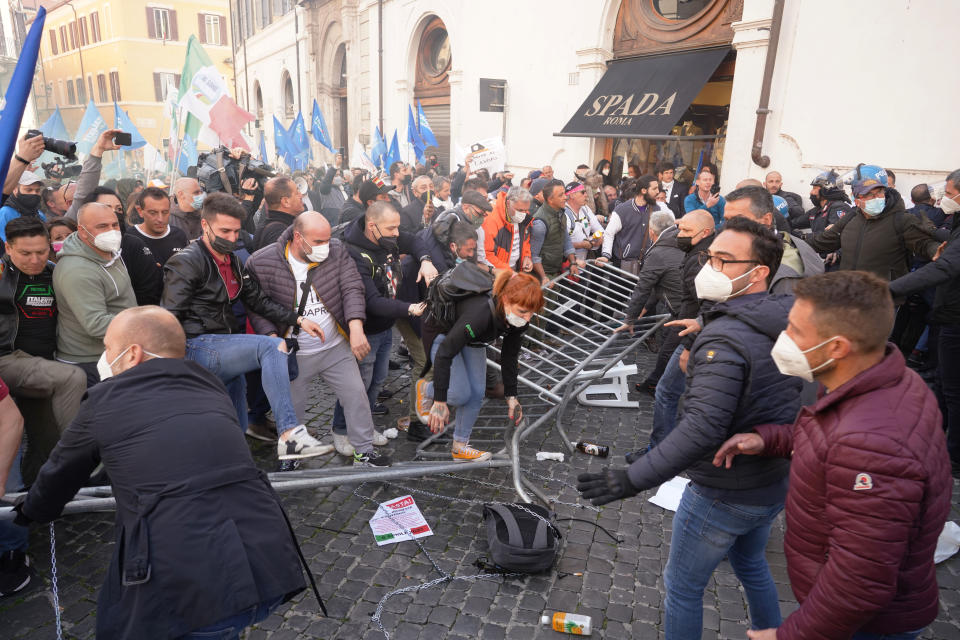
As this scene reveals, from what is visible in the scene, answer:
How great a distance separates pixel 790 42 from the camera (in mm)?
9328

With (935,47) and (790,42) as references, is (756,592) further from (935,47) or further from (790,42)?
(790,42)

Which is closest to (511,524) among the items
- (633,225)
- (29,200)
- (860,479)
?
(860,479)

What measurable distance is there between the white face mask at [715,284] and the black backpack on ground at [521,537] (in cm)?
160

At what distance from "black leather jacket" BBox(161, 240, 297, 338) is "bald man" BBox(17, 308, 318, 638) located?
163cm

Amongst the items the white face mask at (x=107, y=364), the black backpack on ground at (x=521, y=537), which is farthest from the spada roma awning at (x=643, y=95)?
the white face mask at (x=107, y=364)

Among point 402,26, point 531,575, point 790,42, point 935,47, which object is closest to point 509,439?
point 531,575

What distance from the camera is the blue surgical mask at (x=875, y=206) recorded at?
16.8ft

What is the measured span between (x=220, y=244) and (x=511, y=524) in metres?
2.50

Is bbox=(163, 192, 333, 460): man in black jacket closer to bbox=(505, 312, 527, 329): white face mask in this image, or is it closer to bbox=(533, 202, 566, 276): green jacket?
bbox=(505, 312, 527, 329): white face mask

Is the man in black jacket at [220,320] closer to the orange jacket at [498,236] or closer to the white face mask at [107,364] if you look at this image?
the white face mask at [107,364]

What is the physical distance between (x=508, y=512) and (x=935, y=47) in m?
8.48

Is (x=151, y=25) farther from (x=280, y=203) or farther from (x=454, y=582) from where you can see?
(x=454, y=582)

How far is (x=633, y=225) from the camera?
25.2ft

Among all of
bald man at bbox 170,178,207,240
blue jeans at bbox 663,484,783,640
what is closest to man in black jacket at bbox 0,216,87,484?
bald man at bbox 170,178,207,240
